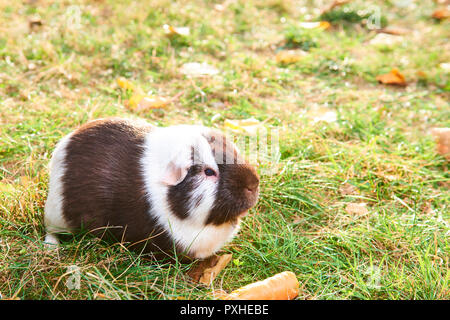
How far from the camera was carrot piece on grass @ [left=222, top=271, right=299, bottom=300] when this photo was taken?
9.01 ft

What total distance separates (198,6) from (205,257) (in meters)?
4.99

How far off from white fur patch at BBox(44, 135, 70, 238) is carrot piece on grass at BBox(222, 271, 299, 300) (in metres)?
1.26

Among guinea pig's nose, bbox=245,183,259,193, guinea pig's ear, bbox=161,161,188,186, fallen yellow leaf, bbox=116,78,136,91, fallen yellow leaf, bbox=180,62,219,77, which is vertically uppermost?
guinea pig's ear, bbox=161,161,188,186

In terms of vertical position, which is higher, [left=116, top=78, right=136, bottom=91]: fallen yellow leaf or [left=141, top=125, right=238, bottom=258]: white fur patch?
[left=141, top=125, right=238, bottom=258]: white fur patch

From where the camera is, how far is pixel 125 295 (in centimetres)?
270

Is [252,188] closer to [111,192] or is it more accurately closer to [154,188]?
[154,188]

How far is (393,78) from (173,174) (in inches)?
152

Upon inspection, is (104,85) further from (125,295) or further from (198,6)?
(125,295)

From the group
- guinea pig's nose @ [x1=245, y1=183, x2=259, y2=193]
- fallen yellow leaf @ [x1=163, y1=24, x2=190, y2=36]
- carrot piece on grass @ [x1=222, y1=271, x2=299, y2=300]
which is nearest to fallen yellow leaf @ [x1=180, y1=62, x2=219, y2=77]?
fallen yellow leaf @ [x1=163, y1=24, x2=190, y2=36]

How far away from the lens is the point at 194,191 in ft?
9.48

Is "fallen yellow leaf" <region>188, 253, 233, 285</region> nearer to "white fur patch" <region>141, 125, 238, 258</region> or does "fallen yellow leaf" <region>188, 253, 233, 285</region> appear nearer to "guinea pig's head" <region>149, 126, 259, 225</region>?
→ "white fur patch" <region>141, 125, 238, 258</region>

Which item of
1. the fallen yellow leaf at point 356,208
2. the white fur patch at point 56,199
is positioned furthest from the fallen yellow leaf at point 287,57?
the white fur patch at point 56,199

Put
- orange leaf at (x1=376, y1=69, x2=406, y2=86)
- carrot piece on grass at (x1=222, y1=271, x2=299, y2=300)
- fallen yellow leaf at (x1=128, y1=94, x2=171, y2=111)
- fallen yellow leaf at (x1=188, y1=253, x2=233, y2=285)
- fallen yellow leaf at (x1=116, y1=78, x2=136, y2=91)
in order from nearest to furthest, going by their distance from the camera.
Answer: carrot piece on grass at (x1=222, y1=271, x2=299, y2=300) < fallen yellow leaf at (x1=188, y1=253, x2=233, y2=285) < fallen yellow leaf at (x1=128, y1=94, x2=171, y2=111) < fallen yellow leaf at (x1=116, y1=78, x2=136, y2=91) < orange leaf at (x1=376, y1=69, x2=406, y2=86)

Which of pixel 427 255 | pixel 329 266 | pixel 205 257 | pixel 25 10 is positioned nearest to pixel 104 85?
pixel 25 10
